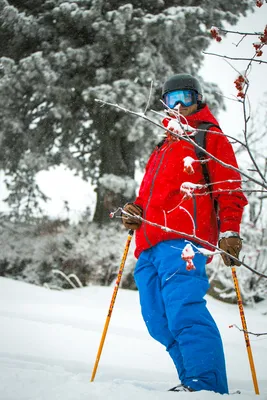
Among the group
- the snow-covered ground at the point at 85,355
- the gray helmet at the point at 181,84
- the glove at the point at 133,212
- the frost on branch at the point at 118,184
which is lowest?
the snow-covered ground at the point at 85,355

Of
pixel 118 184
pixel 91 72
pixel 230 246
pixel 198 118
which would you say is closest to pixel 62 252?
pixel 118 184

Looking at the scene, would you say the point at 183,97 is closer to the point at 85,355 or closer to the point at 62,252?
the point at 85,355

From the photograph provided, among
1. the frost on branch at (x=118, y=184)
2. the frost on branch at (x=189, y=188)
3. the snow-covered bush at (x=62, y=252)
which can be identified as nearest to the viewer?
the frost on branch at (x=189, y=188)

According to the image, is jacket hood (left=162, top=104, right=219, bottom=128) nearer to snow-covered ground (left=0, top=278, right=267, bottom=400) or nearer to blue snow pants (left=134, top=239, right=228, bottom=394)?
blue snow pants (left=134, top=239, right=228, bottom=394)

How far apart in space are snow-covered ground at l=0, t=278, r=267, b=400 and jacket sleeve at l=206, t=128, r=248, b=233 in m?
0.55

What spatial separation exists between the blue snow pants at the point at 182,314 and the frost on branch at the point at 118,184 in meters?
5.30

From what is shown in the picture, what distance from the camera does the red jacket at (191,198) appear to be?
1.81 meters

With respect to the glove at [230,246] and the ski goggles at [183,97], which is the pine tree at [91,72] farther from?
the glove at [230,246]

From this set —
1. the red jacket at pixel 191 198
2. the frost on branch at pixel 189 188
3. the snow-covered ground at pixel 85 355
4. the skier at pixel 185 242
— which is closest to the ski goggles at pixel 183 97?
the skier at pixel 185 242

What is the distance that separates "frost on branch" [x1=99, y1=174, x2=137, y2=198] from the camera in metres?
7.25

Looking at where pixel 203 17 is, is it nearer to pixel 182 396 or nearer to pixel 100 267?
pixel 100 267

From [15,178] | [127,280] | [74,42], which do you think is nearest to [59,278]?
[127,280]

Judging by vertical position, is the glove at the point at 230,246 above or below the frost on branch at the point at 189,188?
below

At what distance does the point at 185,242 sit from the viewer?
1.81 m
